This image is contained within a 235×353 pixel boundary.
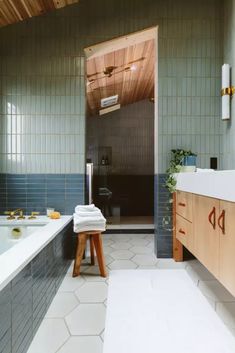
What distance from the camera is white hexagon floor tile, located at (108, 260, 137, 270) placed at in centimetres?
274

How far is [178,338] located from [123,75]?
4.01 metres

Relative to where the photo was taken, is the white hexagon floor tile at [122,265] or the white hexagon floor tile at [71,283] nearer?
the white hexagon floor tile at [71,283]

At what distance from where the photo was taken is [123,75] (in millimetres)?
4621

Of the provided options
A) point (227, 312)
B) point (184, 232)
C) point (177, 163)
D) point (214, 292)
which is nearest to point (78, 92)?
point (177, 163)

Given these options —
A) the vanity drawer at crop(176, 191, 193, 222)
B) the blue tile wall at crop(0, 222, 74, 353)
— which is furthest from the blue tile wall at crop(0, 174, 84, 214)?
the vanity drawer at crop(176, 191, 193, 222)

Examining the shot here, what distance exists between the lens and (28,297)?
1431 mm

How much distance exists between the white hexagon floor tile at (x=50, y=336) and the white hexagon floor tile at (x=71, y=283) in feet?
1.52

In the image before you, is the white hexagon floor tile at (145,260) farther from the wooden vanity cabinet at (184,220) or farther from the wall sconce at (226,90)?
the wall sconce at (226,90)

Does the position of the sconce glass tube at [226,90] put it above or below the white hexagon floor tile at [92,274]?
above

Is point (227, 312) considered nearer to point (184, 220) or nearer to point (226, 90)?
point (184, 220)

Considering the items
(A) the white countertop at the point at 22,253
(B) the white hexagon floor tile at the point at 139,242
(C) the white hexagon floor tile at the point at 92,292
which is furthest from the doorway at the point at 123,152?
(A) the white countertop at the point at 22,253

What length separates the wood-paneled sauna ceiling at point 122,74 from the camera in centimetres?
362

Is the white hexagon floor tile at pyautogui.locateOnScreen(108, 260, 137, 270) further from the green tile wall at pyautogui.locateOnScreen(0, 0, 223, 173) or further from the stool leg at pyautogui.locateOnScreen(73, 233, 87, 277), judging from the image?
the green tile wall at pyautogui.locateOnScreen(0, 0, 223, 173)

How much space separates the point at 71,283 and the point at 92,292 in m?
0.26
